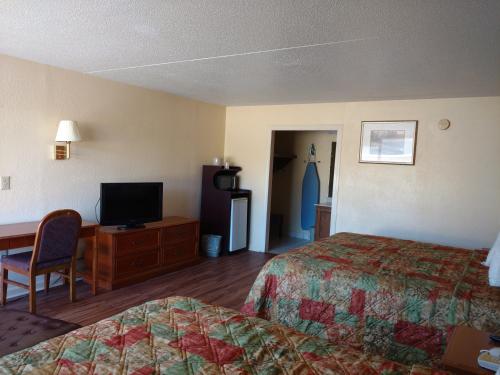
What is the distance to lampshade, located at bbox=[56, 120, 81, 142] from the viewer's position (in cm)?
380

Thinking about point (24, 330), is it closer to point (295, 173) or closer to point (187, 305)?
point (187, 305)

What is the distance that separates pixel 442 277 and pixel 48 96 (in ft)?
12.5

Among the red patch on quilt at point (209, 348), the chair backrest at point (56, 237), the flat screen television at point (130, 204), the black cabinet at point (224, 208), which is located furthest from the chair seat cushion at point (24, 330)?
the black cabinet at point (224, 208)

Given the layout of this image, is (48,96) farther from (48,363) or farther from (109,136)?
(48,363)

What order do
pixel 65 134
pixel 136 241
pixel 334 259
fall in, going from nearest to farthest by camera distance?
pixel 334 259, pixel 65 134, pixel 136 241

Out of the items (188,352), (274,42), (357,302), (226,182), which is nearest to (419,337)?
(357,302)

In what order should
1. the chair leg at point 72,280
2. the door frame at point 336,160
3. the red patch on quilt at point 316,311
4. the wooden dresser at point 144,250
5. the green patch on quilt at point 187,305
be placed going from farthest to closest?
the door frame at point 336,160 → the wooden dresser at point 144,250 → the chair leg at point 72,280 → the red patch on quilt at point 316,311 → the green patch on quilt at point 187,305

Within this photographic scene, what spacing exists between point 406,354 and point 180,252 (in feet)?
10.1

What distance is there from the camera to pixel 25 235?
3.17 m

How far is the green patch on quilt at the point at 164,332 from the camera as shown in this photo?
155 cm

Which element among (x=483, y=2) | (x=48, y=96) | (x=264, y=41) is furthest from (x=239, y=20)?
(x=48, y=96)

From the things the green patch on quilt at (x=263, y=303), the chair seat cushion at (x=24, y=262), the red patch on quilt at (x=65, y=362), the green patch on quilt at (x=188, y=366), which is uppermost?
the red patch on quilt at (x=65, y=362)

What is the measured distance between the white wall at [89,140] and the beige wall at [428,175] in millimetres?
1564

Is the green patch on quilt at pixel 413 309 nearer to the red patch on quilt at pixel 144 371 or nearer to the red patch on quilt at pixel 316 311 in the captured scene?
the red patch on quilt at pixel 316 311
